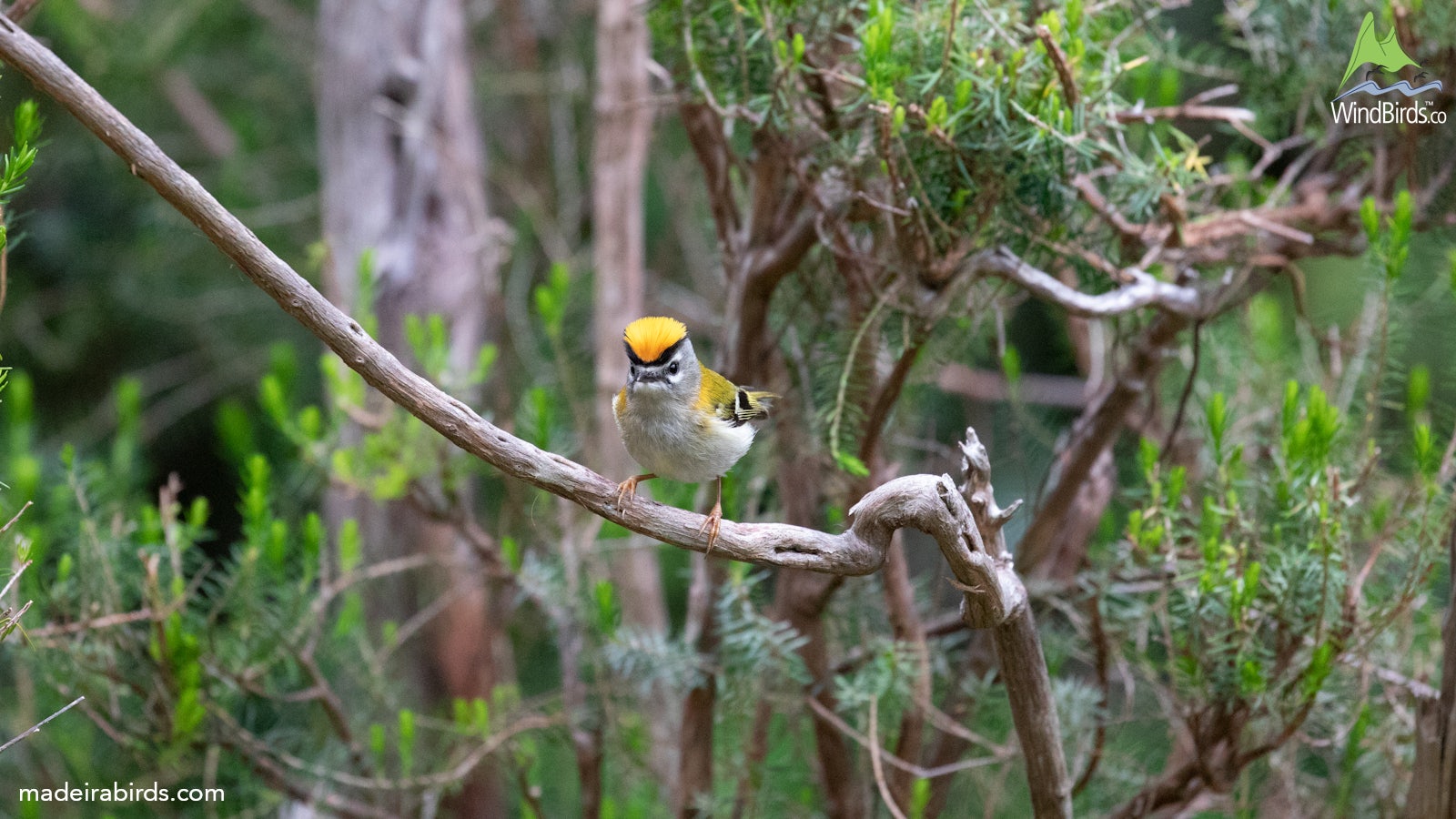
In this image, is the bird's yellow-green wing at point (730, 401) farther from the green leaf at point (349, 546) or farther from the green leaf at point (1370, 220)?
the green leaf at point (1370, 220)

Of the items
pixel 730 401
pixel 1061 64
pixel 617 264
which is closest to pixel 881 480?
pixel 730 401

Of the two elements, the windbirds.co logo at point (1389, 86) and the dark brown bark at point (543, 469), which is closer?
the dark brown bark at point (543, 469)

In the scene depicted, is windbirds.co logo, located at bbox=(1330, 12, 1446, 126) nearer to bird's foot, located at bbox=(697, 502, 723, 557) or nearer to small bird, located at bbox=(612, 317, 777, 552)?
small bird, located at bbox=(612, 317, 777, 552)

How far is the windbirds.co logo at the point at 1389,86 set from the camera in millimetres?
2287

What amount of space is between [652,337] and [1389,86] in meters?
1.72

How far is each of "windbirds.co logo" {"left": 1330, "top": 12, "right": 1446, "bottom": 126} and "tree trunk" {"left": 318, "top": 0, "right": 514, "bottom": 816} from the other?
2.54 metres

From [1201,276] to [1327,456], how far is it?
531mm

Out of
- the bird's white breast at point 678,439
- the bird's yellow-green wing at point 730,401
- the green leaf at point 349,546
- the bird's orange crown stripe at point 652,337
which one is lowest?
the green leaf at point 349,546

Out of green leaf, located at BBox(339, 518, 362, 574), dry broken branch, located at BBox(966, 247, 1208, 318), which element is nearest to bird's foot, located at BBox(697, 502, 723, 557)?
dry broken branch, located at BBox(966, 247, 1208, 318)

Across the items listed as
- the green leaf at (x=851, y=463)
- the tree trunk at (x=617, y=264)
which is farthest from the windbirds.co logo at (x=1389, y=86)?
the tree trunk at (x=617, y=264)

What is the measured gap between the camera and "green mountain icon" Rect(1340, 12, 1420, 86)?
2.28 m

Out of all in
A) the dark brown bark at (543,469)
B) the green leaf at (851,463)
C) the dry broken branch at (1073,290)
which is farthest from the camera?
the dry broken branch at (1073,290)

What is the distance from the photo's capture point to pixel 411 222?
3.77 meters

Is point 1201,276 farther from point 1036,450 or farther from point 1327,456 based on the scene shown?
point 1036,450
